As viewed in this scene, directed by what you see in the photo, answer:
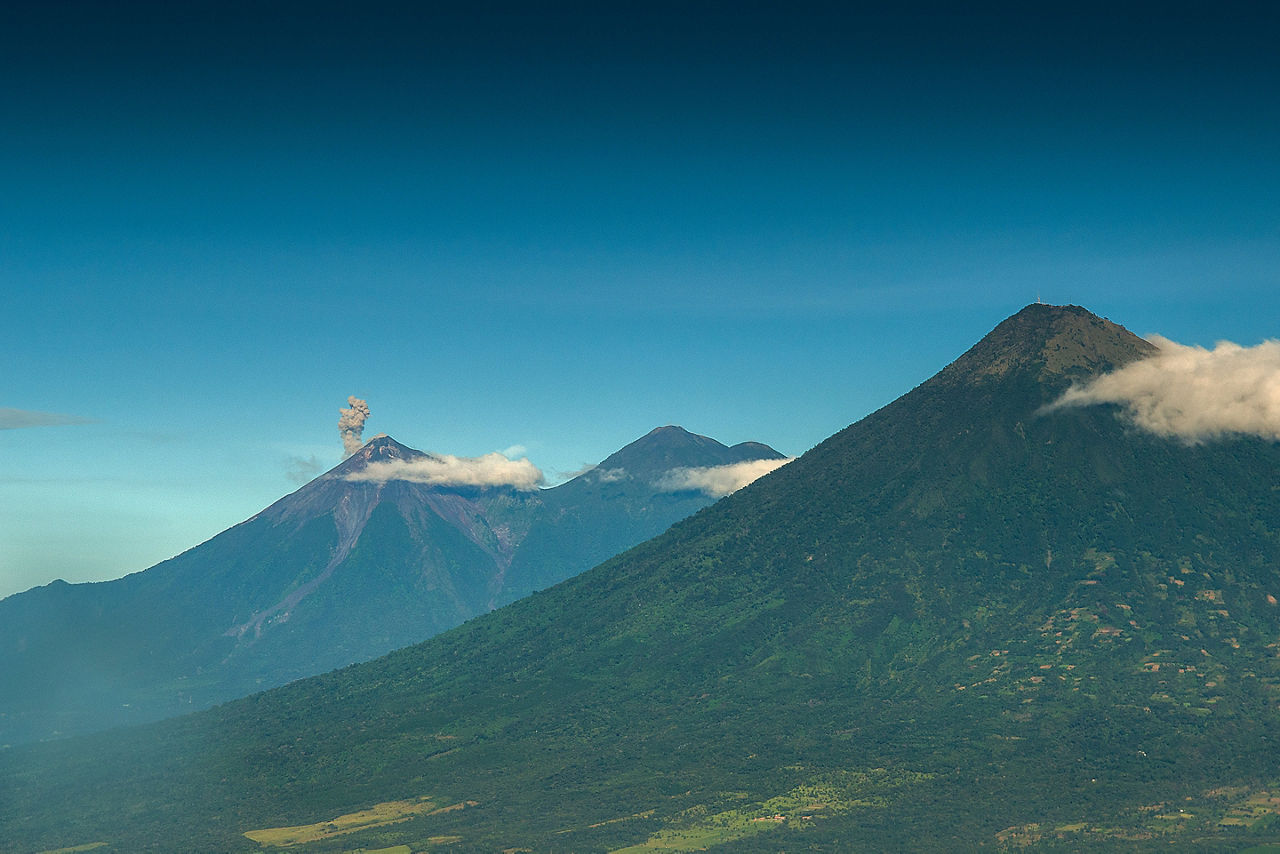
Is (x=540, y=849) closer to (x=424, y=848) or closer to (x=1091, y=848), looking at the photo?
(x=424, y=848)

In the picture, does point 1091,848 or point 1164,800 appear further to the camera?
point 1164,800

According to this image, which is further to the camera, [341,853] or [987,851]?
[341,853]

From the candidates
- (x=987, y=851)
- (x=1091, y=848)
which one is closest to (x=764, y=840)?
(x=987, y=851)

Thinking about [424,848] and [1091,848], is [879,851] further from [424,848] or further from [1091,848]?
[424,848]

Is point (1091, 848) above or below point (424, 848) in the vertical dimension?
below

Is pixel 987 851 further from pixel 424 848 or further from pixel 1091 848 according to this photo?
pixel 424 848

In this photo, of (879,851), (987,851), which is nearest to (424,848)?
(879,851)

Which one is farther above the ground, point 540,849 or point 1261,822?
point 540,849

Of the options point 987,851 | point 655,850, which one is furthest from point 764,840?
point 987,851
